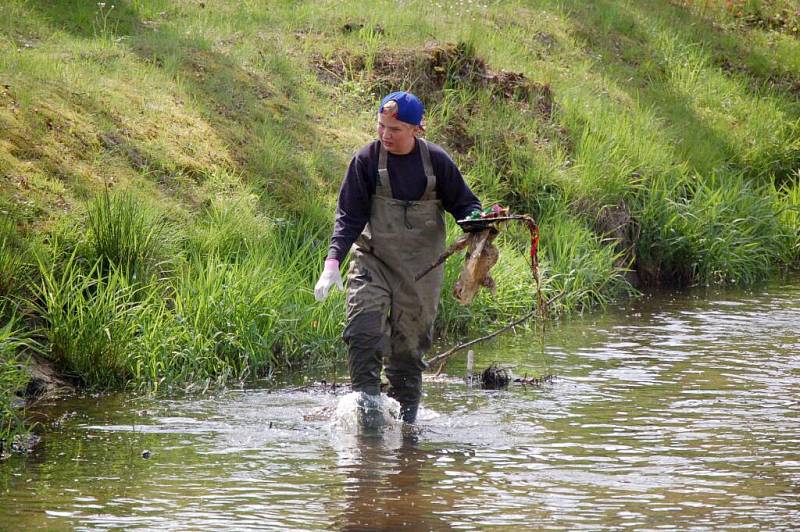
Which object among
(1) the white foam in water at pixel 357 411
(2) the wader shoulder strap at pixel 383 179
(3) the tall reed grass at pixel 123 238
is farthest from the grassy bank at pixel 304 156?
(2) the wader shoulder strap at pixel 383 179

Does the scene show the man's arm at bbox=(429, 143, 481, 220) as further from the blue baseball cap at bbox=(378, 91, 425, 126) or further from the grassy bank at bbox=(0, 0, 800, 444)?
the grassy bank at bbox=(0, 0, 800, 444)

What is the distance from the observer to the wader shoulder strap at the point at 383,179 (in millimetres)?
6746

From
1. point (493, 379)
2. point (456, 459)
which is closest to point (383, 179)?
point (456, 459)

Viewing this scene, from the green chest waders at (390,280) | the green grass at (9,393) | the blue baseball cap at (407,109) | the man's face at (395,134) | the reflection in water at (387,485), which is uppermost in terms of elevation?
the blue baseball cap at (407,109)

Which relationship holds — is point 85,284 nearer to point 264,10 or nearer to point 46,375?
point 46,375

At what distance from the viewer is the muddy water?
5.50m

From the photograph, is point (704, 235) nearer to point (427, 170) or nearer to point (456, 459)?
point (427, 170)

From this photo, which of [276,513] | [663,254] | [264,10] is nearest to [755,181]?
[663,254]

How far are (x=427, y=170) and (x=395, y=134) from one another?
281 mm

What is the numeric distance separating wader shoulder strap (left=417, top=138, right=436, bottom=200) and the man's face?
79 millimetres

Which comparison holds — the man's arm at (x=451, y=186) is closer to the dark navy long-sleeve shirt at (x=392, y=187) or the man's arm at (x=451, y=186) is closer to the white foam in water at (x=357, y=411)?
the dark navy long-sleeve shirt at (x=392, y=187)

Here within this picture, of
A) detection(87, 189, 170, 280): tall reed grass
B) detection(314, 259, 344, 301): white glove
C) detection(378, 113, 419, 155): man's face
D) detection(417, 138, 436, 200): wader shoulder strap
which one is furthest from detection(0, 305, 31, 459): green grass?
detection(417, 138, 436, 200): wader shoulder strap

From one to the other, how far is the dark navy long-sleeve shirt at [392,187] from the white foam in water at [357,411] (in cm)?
79

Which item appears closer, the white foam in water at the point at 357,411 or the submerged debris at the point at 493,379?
the white foam in water at the point at 357,411
